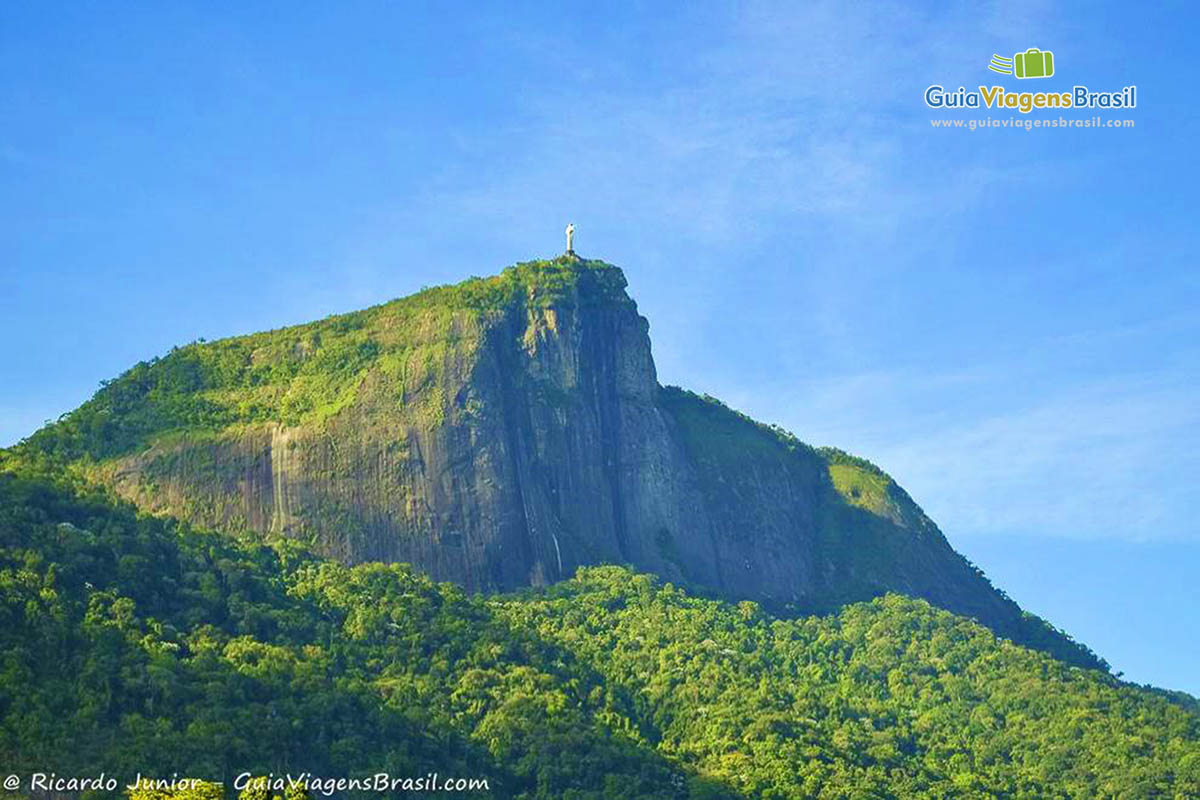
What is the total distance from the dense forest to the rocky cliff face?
18.5 feet

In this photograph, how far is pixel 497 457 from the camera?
165500mm

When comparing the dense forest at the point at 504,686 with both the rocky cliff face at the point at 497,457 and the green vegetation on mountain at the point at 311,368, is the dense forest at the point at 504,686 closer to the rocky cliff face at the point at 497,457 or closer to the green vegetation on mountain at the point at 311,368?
the rocky cliff face at the point at 497,457

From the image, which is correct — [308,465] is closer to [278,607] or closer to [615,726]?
[278,607]

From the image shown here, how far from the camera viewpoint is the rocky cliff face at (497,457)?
162500 millimetres

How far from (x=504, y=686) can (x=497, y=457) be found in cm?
2745

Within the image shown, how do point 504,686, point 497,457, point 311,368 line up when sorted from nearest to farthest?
point 504,686, point 497,457, point 311,368

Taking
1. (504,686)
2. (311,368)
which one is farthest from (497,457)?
(504,686)

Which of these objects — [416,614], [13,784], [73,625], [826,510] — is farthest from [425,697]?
[826,510]

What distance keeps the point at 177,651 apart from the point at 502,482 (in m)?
38.1

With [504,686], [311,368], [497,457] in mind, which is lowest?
[504,686]

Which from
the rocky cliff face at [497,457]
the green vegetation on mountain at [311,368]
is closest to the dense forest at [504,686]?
the rocky cliff face at [497,457]

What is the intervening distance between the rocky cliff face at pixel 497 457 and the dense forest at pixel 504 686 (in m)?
5.63

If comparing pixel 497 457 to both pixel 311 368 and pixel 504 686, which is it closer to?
pixel 311 368

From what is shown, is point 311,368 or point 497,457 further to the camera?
point 311,368
